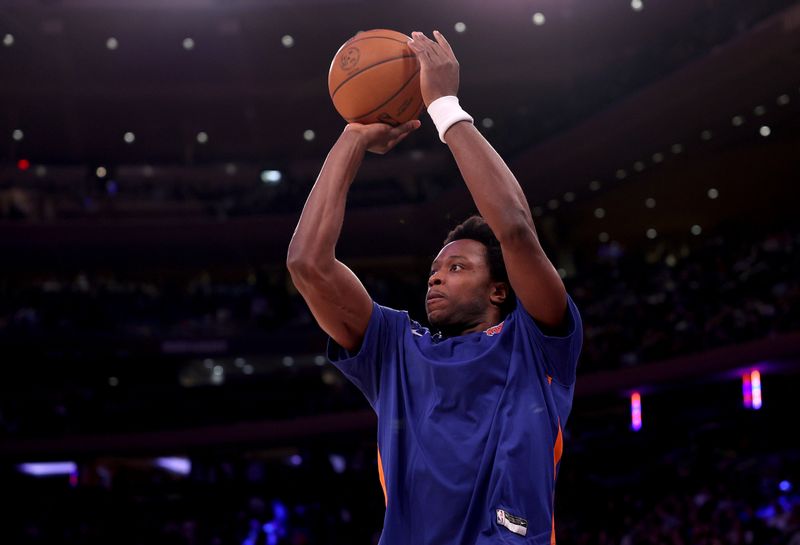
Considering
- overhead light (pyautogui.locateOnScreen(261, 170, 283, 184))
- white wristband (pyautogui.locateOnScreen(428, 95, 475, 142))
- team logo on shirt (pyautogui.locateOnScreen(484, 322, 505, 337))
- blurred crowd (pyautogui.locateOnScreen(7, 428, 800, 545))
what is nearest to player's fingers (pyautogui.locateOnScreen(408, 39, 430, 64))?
white wristband (pyautogui.locateOnScreen(428, 95, 475, 142))

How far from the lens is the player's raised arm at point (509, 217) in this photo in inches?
88.5

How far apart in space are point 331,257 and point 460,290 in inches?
13.6

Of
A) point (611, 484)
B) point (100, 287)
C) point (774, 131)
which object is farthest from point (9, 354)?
point (774, 131)

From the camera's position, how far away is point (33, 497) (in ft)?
63.5

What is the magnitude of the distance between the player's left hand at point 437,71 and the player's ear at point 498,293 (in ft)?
1.65

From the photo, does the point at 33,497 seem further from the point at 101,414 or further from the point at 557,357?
the point at 557,357

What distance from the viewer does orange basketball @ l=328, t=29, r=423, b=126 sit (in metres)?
2.68

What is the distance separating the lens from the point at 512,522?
7.06 ft

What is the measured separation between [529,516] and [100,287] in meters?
20.2

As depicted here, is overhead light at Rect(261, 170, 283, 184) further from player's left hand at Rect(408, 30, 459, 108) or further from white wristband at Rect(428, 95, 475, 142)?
white wristband at Rect(428, 95, 475, 142)

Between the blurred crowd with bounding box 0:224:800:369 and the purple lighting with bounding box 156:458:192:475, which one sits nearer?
the blurred crowd with bounding box 0:224:800:369

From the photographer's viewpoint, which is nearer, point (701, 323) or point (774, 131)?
point (701, 323)

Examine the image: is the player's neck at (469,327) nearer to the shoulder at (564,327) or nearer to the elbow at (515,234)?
the shoulder at (564,327)

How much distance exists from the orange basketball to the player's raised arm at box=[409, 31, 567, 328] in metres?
0.25
